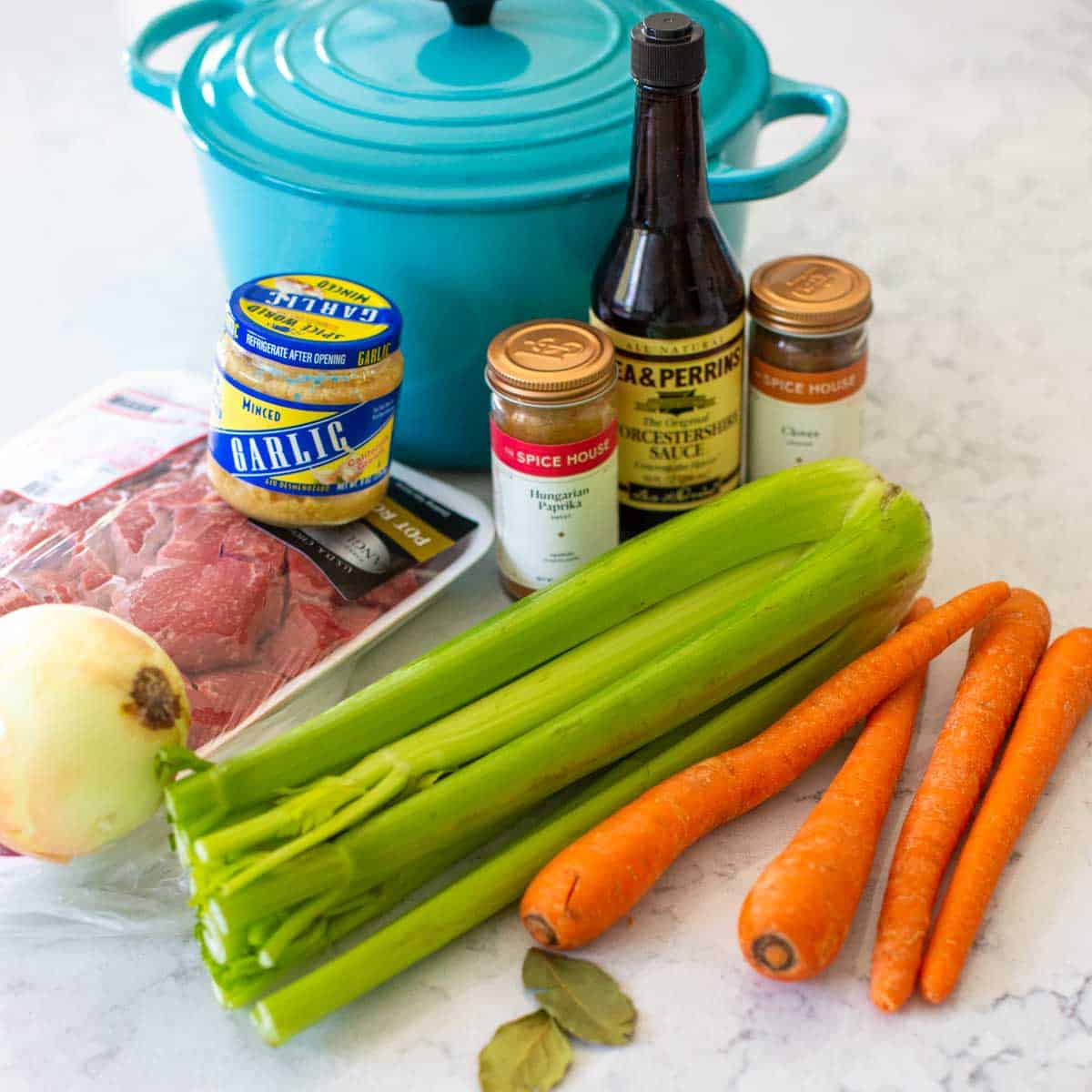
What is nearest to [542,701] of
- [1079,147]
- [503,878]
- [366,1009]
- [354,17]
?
[503,878]

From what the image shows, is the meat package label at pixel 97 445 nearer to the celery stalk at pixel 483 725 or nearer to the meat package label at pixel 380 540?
the meat package label at pixel 380 540

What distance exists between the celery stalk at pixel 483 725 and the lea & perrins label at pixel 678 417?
0.12 m

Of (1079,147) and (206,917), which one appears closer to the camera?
(206,917)

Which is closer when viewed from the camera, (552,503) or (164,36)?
(552,503)

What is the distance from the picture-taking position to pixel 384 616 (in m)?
1.17

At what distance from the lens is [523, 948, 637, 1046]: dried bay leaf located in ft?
2.93

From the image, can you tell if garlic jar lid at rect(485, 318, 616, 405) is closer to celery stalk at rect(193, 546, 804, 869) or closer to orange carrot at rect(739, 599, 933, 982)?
celery stalk at rect(193, 546, 804, 869)

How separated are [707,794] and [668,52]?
1.72ft

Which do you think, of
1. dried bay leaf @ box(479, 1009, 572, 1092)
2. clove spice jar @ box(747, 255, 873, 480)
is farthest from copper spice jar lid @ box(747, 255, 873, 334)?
dried bay leaf @ box(479, 1009, 572, 1092)

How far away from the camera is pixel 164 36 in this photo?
1.37m

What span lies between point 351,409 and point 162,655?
0.27m

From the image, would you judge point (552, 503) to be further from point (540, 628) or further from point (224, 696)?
point (224, 696)

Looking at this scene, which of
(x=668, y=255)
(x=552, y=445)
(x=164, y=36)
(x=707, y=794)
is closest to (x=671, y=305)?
(x=668, y=255)

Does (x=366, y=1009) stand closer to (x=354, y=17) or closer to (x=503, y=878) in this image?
(x=503, y=878)
